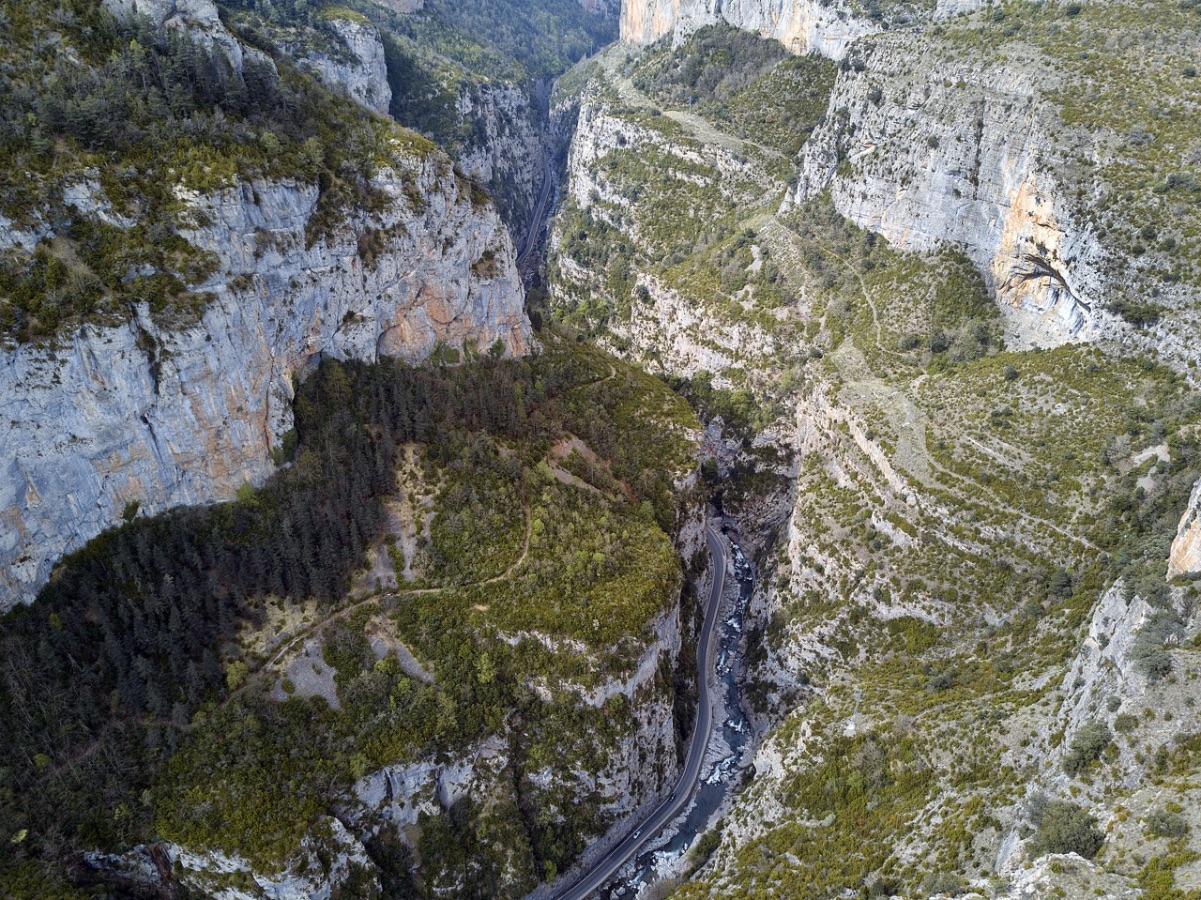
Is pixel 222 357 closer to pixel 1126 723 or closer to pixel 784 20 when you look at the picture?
pixel 1126 723

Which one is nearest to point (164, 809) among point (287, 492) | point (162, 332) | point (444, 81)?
point (287, 492)

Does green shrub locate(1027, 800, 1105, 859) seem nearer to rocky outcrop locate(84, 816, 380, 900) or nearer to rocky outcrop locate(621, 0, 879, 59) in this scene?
rocky outcrop locate(84, 816, 380, 900)

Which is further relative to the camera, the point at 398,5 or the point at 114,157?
the point at 398,5

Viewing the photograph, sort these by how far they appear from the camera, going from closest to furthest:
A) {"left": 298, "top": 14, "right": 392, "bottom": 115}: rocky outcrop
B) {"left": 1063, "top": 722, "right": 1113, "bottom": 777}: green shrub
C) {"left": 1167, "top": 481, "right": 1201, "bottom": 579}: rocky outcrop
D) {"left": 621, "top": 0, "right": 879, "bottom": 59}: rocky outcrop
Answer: {"left": 1063, "top": 722, "right": 1113, "bottom": 777}: green shrub < {"left": 1167, "top": 481, "right": 1201, "bottom": 579}: rocky outcrop < {"left": 621, "top": 0, "right": 879, "bottom": 59}: rocky outcrop < {"left": 298, "top": 14, "right": 392, "bottom": 115}: rocky outcrop

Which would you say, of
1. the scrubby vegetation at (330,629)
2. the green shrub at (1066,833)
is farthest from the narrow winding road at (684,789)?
the green shrub at (1066,833)

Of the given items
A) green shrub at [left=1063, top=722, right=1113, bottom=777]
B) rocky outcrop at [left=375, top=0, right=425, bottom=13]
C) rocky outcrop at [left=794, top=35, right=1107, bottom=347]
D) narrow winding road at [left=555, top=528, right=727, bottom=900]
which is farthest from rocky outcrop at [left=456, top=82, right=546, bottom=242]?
green shrub at [left=1063, top=722, right=1113, bottom=777]

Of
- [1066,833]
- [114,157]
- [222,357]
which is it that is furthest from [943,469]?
[114,157]
